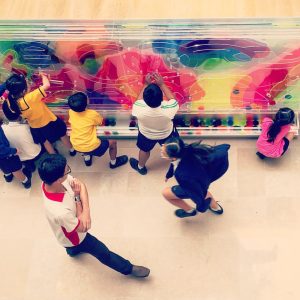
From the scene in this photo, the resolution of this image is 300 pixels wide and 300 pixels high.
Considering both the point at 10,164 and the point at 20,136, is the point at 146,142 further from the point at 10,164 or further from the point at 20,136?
the point at 10,164

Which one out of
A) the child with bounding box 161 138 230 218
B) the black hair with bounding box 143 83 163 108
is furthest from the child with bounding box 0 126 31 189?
the child with bounding box 161 138 230 218

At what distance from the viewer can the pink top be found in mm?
3852

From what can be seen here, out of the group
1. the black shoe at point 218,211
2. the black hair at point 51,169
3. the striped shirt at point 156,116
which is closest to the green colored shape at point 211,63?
the striped shirt at point 156,116

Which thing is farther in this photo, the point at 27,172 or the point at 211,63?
the point at 27,172

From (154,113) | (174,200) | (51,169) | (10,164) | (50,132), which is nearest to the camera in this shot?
(51,169)

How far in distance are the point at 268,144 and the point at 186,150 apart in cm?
106

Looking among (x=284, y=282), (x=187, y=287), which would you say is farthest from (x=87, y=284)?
(x=284, y=282)

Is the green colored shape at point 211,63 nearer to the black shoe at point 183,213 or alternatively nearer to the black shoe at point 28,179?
the black shoe at point 183,213

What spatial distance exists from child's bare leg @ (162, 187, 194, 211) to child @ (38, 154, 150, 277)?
63 cm

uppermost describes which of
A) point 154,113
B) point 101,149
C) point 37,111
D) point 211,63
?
point 211,63

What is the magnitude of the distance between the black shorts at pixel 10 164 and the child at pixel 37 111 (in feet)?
0.73

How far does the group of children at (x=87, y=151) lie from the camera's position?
2.87 meters

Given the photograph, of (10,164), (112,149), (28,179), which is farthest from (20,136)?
(112,149)

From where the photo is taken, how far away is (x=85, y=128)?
3.74m
